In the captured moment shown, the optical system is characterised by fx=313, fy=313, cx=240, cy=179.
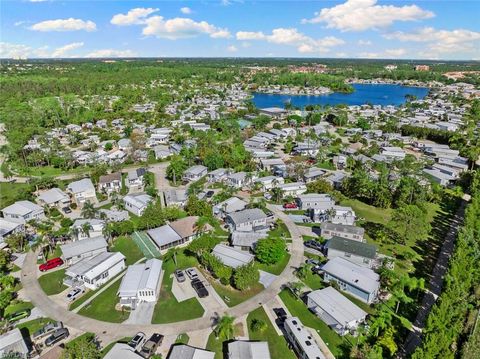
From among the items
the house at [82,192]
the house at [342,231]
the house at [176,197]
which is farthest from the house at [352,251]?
the house at [82,192]

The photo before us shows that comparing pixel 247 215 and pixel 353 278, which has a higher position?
pixel 247 215

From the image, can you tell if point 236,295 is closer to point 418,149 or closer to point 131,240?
point 131,240

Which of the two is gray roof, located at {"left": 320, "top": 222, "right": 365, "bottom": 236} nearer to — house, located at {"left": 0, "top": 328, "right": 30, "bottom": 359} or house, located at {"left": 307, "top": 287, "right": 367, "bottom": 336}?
house, located at {"left": 307, "top": 287, "right": 367, "bottom": 336}

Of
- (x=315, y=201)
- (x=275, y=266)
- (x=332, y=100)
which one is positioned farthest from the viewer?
(x=332, y=100)

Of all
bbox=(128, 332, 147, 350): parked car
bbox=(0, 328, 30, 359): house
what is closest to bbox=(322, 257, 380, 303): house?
bbox=(128, 332, 147, 350): parked car

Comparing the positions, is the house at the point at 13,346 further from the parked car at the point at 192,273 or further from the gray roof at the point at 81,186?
the gray roof at the point at 81,186

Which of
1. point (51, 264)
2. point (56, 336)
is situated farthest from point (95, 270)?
point (56, 336)

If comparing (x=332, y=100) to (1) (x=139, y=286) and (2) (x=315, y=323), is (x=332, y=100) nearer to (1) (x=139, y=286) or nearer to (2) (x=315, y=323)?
(2) (x=315, y=323)
